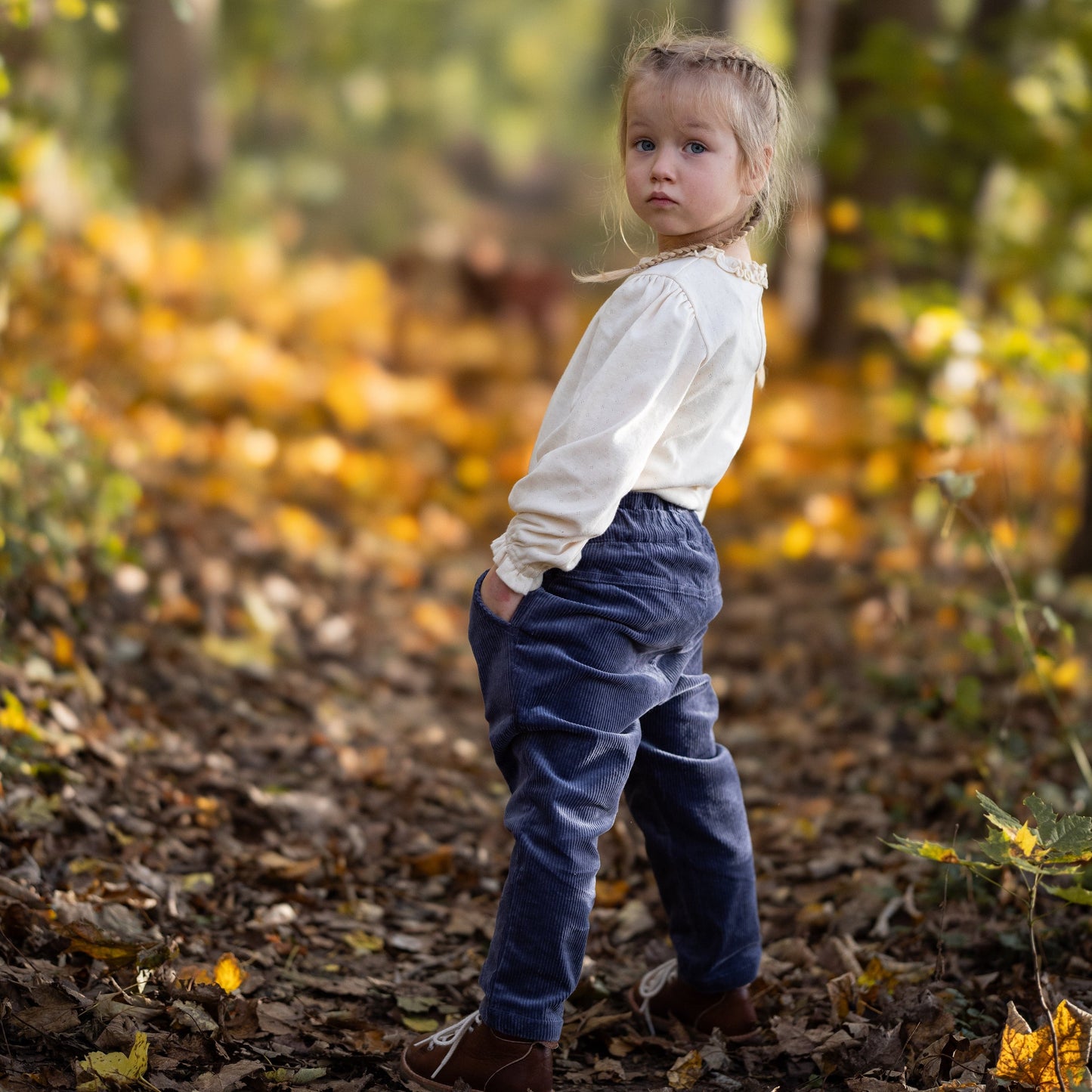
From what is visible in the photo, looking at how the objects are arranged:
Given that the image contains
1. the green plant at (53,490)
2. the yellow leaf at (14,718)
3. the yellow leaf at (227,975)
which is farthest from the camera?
the green plant at (53,490)

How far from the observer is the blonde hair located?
2121 mm

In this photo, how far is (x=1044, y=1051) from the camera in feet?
6.79

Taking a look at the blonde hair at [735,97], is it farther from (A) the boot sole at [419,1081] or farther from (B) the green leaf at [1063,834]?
(A) the boot sole at [419,1081]

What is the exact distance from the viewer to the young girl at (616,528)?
207 centimetres

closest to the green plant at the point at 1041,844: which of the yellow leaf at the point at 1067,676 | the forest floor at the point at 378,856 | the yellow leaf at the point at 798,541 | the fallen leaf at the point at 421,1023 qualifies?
the forest floor at the point at 378,856

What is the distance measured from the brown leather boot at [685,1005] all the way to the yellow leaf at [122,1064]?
3.47 feet

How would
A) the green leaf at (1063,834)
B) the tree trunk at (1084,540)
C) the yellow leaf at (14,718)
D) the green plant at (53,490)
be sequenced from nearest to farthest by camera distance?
1. the green leaf at (1063,834)
2. the yellow leaf at (14,718)
3. the green plant at (53,490)
4. the tree trunk at (1084,540)

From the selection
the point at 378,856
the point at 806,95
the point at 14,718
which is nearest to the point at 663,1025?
the point at 378,856

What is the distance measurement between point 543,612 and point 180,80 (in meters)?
7.97

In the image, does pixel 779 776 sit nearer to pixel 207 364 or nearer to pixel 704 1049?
pixel 704 1049

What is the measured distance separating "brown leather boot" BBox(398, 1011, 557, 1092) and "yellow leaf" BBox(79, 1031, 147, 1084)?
1.64ft

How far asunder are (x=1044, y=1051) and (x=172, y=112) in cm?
870

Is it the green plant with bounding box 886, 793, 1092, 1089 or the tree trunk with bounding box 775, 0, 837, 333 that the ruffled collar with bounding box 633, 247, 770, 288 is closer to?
the green plant with bounding box 886, 793, 1092, 1089

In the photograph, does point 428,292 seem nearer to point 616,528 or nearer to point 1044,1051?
point 616,528
